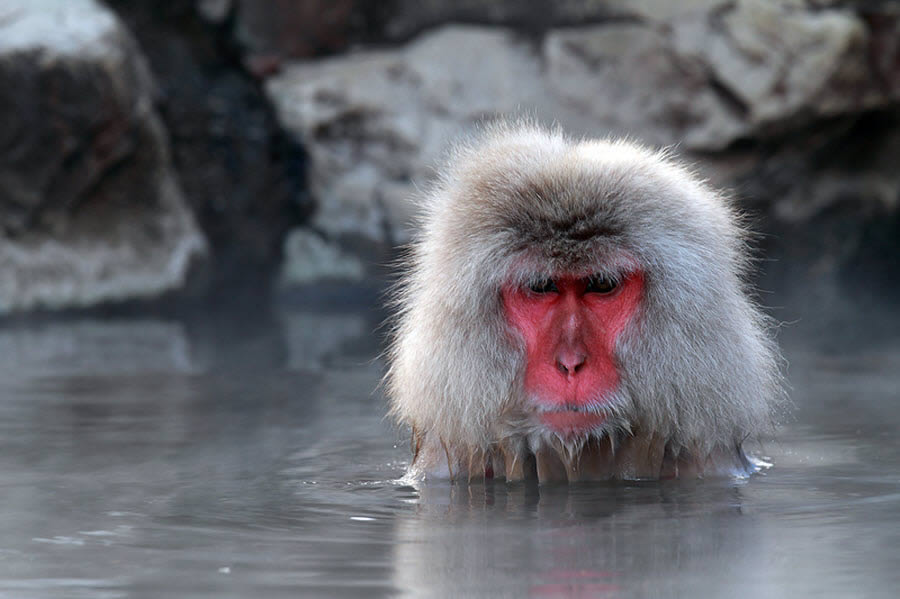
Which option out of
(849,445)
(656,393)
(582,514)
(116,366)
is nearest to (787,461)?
(849,445)

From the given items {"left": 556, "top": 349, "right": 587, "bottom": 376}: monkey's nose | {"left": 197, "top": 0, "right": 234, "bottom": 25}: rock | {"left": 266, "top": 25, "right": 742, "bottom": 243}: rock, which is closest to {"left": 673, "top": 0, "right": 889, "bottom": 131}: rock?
{"left": 266, "top": 25, "right": 742, "bottom": 243}: rock

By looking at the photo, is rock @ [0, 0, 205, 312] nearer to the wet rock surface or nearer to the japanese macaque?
the wet rock surface

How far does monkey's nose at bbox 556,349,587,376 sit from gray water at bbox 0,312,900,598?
0.34m

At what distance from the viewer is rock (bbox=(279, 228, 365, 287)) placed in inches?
460

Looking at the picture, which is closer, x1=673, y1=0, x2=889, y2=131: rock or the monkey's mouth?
the monkey's mouth

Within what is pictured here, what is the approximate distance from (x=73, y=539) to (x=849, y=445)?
267 centimetres

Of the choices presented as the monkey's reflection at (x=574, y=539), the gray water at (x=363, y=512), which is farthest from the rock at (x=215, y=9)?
the monkey's reflection at (x=574, y=539)

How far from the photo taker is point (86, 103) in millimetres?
10289

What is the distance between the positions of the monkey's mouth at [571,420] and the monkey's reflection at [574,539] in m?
0.18

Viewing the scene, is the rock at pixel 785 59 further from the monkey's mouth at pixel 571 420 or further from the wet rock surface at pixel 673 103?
the monkey's mouth at pixel 571 420

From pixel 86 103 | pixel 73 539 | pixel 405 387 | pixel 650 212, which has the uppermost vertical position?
pixel 86 103

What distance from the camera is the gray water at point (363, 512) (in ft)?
9.28

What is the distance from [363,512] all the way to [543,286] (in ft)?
2.49

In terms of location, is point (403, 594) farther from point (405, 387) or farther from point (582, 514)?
point (405, 387)
